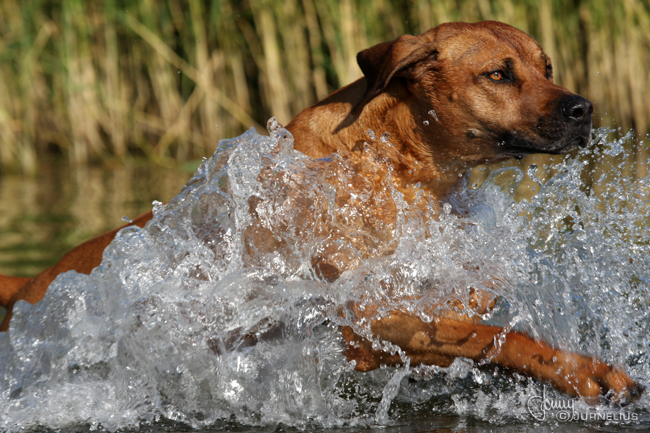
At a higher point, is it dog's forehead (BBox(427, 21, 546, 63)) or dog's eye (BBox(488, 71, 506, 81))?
dog's forehead (BBox(427, 21, 546, 63))

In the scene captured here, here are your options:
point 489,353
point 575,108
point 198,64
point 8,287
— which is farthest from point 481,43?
point 198,64

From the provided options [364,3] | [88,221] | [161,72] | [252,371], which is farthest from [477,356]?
[161,72]

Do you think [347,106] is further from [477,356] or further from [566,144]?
[477,356]

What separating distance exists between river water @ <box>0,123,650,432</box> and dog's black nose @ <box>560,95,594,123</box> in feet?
1.97

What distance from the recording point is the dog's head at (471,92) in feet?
10.8

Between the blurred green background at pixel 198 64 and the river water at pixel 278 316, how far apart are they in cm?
498

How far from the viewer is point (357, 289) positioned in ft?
9.94

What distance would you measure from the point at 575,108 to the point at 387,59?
2.81 feet

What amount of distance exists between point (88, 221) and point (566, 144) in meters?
4.53

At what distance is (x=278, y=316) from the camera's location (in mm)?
3105

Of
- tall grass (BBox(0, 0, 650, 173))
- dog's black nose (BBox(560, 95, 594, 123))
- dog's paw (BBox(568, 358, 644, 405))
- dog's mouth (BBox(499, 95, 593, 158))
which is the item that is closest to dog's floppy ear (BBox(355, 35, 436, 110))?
dog's mouth (BBox(499, 95, 593, 158))

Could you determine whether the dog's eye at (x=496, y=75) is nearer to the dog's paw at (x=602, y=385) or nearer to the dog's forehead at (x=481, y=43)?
the dog's forehead at (x=481, y=43)

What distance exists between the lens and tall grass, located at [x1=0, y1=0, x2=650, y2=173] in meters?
9.04

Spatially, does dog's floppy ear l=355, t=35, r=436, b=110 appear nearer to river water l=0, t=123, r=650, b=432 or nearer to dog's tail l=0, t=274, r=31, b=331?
river water l=0, t=123, r=650, b=432
